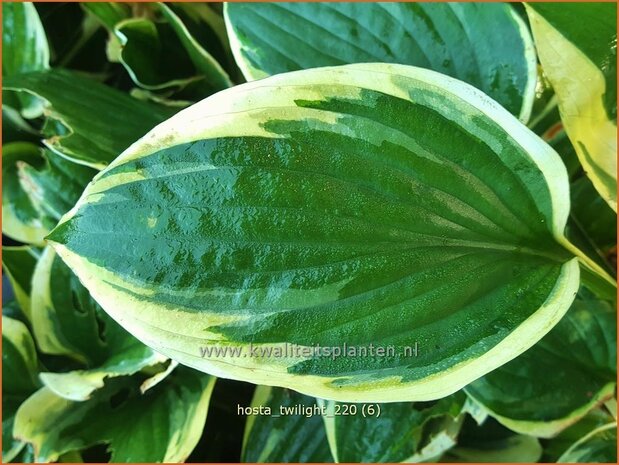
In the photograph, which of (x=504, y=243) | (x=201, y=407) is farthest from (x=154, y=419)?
(x=504, y=243)

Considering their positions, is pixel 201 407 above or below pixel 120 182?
below

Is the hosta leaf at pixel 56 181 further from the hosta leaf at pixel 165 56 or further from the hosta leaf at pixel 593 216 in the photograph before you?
the hosta leaf at pixel 593 216

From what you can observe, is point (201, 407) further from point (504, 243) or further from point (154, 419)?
point (504, 243)

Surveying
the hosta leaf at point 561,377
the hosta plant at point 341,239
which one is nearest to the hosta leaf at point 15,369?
the hosta plant at point 341,239

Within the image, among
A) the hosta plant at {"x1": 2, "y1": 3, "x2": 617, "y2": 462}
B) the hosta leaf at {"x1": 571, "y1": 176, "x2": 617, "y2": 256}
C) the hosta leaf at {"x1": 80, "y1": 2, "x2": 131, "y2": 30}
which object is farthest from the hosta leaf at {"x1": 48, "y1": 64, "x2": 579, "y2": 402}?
the hosta leaf at {"x1": 80, "y1": 2, "x2": 131, "y2": 30}

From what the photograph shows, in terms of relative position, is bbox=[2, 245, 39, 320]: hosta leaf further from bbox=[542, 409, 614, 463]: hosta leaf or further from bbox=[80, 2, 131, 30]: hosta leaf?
bbox=[542, 409, 614, 463]: hosta leaf
